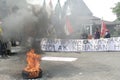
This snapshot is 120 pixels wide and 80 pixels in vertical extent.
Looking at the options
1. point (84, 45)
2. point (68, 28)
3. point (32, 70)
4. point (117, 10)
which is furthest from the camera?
point (117, 10)

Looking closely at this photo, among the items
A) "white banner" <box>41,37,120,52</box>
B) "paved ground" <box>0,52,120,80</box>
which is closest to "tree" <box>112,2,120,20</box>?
"white banner" <box>41,37,120,52</box>

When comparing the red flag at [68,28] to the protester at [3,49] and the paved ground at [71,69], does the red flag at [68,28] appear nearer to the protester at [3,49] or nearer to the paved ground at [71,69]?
the protester at [3,49]

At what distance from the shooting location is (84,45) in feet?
65.9

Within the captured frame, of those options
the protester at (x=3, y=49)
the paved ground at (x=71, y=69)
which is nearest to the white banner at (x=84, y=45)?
the protester at (x=3, y=49)

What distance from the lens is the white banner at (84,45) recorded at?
19.9 metres

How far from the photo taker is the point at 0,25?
15250 mm

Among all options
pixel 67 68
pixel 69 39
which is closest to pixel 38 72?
pixel 67 68

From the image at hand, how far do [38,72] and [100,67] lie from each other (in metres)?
3.83

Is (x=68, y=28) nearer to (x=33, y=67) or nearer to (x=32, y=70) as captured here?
(x=33, y=67)

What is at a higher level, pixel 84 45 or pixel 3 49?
pixel 84 45

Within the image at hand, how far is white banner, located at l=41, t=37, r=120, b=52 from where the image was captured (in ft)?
65.3

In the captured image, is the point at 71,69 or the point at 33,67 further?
the point at 71,69

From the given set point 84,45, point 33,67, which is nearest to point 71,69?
point 33,67

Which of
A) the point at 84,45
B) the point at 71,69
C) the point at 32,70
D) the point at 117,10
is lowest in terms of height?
the point at 71,69
